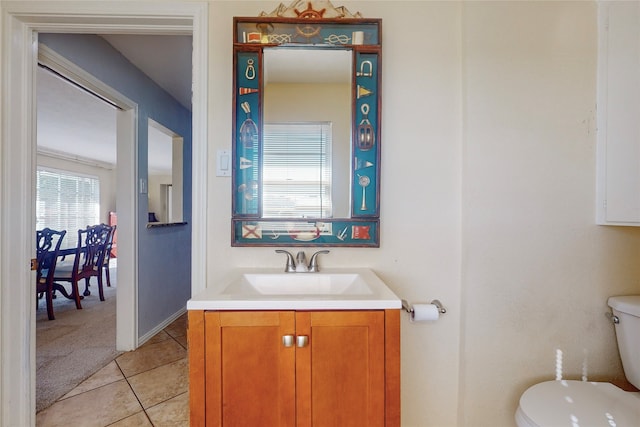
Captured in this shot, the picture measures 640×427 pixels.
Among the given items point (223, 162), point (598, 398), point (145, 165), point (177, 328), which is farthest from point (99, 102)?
point (598, 398)

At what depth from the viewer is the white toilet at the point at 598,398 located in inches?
35.6

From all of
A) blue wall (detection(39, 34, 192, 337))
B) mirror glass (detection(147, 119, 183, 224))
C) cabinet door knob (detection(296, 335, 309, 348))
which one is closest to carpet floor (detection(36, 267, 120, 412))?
blue wall (detection(39, 34, 192, 337))

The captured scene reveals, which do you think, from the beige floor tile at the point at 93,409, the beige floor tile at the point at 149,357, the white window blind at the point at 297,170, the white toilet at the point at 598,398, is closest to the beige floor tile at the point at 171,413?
the beige floor tile at the point at 93,409

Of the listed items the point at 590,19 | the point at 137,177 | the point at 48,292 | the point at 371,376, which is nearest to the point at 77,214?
the point at 48,292

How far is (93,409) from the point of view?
1556mm

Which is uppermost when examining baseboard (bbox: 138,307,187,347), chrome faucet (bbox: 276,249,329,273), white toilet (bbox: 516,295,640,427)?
chrome faucet (bbox: 276,249,329,273)

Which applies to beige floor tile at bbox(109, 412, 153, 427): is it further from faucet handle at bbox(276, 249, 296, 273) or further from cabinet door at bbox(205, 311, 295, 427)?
faucet handle at bbox(276, 249, 296, 273)

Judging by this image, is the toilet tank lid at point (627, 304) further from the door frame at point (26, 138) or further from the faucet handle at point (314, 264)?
the door frame at point (26, 138)

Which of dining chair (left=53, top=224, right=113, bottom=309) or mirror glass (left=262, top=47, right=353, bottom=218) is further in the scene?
dining chair (left=53, top=224, right=113, bottom=309)

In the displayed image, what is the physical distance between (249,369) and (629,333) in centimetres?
146

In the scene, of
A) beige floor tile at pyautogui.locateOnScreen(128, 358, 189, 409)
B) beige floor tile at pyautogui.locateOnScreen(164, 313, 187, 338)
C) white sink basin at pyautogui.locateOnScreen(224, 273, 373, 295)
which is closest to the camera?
white sink basin at pyautogui.locateOnScreen(224, 273, 373, 295)

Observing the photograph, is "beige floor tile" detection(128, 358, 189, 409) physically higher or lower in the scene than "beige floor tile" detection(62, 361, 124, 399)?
higher

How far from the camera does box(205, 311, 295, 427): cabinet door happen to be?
0.81m

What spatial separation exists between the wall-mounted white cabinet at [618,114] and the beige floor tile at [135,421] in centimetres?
237
